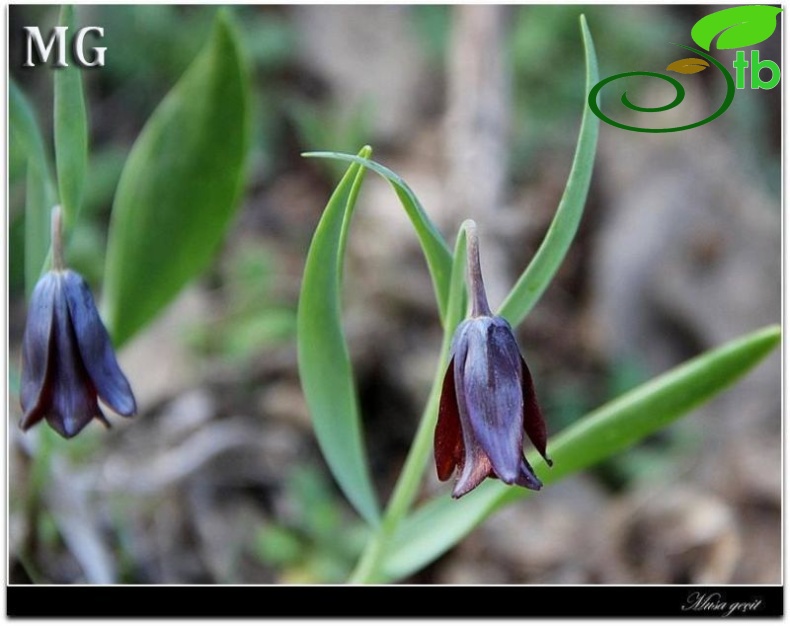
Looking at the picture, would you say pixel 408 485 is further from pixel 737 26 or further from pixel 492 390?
pixel 737 26

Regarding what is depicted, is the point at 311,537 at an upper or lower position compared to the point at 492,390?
lower

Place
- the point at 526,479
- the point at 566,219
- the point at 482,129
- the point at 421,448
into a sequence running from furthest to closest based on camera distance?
the point at 482,129 < the point at 421,448 < the point at 566,219 < the point at 526,479

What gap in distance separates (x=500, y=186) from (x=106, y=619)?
50.3 inches

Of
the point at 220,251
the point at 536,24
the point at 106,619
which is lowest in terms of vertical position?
the point at 106,619

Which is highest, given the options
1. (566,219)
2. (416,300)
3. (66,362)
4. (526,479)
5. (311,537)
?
(566,219)

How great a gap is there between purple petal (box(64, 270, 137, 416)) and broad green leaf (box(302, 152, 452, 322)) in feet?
1.12

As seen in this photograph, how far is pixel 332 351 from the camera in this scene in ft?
4.02

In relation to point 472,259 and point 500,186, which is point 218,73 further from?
point 500,186

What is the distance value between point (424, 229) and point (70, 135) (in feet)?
1.55

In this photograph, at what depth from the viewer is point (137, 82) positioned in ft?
8.69

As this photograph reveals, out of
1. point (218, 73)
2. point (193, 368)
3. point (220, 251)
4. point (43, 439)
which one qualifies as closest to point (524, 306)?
point (218, 73)

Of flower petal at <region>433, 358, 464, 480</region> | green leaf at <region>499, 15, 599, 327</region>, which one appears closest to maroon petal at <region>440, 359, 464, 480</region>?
flower petal at <region>433, 358, 464, 480</region>

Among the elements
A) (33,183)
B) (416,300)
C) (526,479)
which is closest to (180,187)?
(33,183)

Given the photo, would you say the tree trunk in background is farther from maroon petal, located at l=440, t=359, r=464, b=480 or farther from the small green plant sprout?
maroon petal, located at l=440, t=359, r=464, b=480
